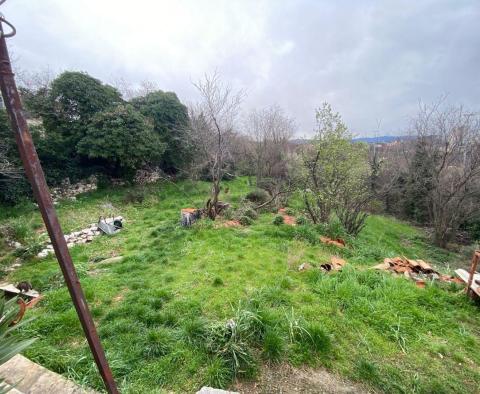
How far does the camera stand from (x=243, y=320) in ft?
8.37

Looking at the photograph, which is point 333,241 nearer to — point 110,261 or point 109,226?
point 110,261

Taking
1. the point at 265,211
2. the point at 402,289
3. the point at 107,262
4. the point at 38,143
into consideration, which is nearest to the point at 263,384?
the point at 402,289

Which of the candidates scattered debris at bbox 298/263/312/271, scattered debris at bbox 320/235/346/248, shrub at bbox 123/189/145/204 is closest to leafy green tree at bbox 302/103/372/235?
scattered debris at bbox 320/235/346/248

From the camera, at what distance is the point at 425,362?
236 cm

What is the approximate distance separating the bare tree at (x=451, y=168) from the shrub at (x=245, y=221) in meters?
8.45

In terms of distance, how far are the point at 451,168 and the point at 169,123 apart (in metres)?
13.9

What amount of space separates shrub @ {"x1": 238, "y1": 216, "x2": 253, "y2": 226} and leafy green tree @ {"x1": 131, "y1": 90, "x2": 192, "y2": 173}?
7725 millimetres

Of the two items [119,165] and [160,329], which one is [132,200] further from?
[160,329]

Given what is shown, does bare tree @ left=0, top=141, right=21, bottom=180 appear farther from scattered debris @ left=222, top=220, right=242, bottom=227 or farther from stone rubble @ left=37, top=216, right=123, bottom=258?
scattered debris @ left=222, top=220, right=242, bottom=227

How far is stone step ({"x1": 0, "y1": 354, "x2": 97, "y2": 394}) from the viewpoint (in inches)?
68.8

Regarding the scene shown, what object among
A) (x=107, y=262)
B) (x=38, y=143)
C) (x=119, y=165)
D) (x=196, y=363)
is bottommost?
(x=107, y=262)

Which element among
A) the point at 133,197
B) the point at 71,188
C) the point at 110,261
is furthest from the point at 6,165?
the point at 110,261

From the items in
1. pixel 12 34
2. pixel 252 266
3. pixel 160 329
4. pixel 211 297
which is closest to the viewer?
pixel 12 34

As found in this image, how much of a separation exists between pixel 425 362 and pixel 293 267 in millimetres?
2217
